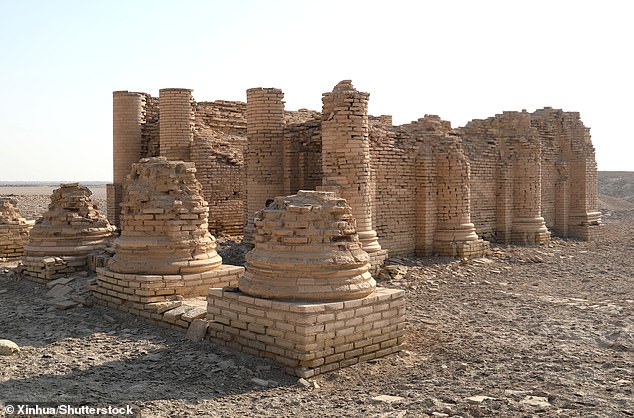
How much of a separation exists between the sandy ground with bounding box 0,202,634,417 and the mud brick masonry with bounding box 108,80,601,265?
3.29 metres

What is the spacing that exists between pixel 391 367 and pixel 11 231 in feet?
33.0

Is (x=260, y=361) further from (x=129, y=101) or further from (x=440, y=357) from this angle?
(x=129, y=101)

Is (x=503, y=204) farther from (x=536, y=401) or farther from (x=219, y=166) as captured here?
(x=536, y=401)

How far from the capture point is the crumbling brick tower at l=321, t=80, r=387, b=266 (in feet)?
35.1

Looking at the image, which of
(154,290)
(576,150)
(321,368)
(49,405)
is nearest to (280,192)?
(154,290)

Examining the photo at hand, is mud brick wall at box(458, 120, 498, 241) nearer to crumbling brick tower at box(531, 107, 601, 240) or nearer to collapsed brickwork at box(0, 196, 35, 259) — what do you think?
crumbling brick tower at box(531, 107, 601, 240)

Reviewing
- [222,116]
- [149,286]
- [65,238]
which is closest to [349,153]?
[149,286]

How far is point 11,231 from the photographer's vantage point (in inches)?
494

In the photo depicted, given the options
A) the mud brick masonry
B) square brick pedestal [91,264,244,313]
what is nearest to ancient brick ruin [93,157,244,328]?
square brick pedestal [91,264,244,313]

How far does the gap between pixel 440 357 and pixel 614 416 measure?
200 centimetres

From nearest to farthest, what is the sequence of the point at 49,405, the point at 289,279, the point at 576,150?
the point at 49,405 → the point at 289,279 → the point at 576,150

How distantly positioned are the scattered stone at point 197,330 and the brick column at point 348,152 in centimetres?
444

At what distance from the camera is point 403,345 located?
21.9ft

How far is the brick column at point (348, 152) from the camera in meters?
10.7
